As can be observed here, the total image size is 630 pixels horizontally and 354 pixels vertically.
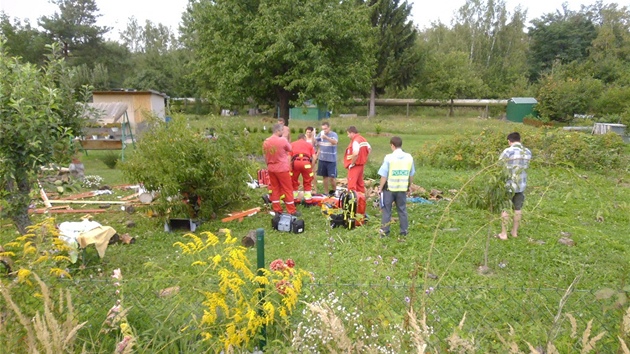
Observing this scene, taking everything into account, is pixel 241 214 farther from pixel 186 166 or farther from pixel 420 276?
pixel 420 276

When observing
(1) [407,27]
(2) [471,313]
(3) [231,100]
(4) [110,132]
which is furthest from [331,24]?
(1) [407,27]

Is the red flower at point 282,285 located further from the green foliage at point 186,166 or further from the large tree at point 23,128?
the green foliage at point 186,166

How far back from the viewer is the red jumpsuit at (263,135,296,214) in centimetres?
730

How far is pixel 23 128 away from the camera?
4512 millimetres

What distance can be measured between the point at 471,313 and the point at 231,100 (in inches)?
592


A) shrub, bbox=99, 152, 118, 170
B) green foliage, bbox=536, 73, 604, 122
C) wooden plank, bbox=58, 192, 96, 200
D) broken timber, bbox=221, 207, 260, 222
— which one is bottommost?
wooden plank, bbox=58, 192, 96, 200

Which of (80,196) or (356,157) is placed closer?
(356,157)

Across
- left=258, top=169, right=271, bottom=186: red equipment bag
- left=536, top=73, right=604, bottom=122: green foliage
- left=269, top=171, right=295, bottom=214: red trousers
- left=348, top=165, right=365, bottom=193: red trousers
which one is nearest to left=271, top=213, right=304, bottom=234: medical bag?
left=269, top=171, right=295, bottom=214: red trousers

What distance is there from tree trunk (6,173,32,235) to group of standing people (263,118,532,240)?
3.51 meters

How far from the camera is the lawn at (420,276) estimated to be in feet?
10.3

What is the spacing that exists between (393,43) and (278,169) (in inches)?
1186

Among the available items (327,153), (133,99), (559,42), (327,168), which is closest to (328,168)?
(327,168)

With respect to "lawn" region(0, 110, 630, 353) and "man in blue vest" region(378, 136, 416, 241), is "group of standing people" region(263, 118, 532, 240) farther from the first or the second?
"lawn" region(0, 110, 630, 353)

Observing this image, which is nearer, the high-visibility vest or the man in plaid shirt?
the man in plaid shirt
